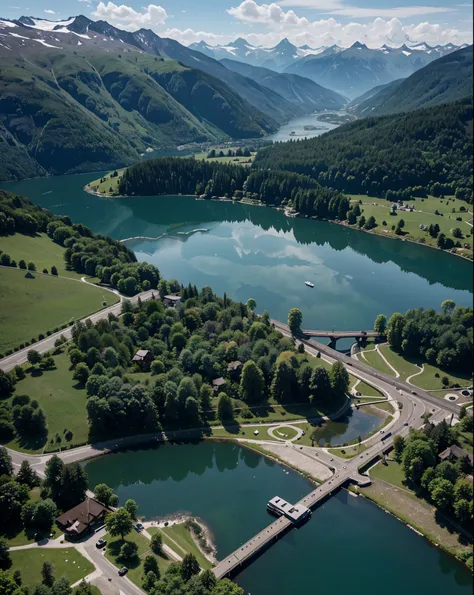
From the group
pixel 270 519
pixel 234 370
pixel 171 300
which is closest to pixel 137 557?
pixel 270 519

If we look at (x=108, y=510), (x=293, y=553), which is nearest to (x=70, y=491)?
(x=108, y=510)

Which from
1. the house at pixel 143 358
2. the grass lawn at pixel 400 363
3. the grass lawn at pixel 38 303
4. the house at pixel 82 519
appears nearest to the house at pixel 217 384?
the house at pixel 143 358

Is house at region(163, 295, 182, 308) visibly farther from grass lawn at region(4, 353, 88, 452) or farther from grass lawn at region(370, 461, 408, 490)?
grass lawn at region(370, 461, 408, 490)

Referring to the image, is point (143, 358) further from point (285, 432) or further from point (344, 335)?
point (344, 335)

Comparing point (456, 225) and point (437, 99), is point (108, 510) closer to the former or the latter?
point (456, 225)

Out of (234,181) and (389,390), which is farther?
(234,181)

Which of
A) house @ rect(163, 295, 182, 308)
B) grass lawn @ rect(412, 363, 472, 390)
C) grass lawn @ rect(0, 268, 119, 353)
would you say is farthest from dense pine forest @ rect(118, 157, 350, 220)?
grass lawn @ rect(412, 363, 472, 390)
